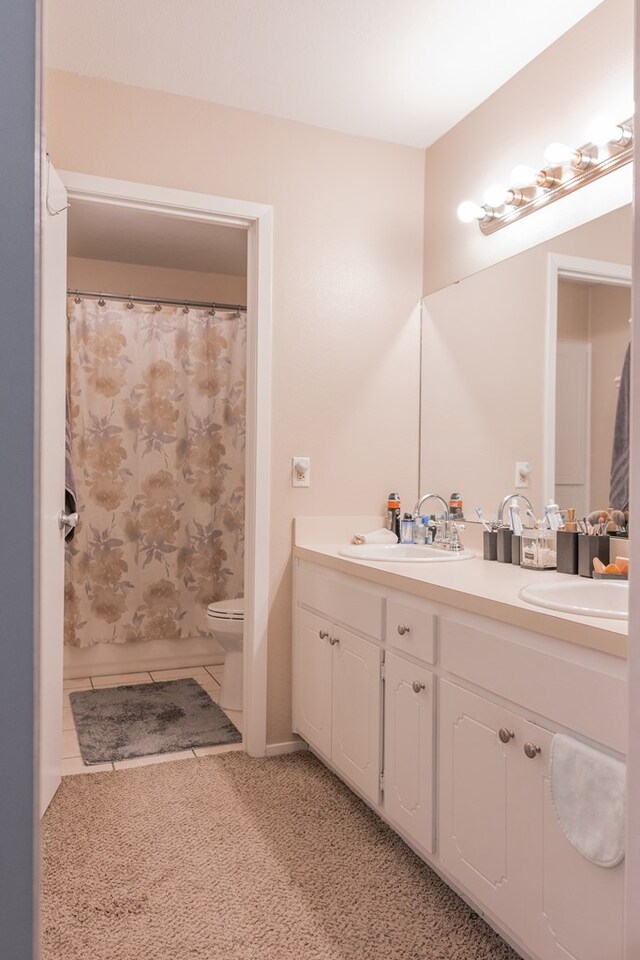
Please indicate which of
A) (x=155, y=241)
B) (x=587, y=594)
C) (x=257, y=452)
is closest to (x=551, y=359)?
(x=587, y=594)

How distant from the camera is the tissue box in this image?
217cm

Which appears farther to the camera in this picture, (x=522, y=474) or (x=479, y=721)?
(x=522, y=474)

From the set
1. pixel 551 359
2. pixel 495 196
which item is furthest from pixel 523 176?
pixel 551 359

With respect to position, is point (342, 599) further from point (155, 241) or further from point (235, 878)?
point (155, 241)

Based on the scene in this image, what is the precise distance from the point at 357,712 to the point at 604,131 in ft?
6.18

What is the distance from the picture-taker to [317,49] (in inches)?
92.1

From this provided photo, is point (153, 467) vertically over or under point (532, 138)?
under

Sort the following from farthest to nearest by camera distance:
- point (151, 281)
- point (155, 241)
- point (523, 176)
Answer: point (151, 281) < point (155, 241) < point (523, 176)

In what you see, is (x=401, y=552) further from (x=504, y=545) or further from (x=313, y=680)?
(x=313, y=680)

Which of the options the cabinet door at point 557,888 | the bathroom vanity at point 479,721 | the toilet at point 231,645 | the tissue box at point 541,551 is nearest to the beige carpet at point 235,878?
the bathroom vanity at point 479,721

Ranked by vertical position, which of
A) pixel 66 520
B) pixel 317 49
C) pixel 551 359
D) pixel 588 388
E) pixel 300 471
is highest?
pixel 317 49

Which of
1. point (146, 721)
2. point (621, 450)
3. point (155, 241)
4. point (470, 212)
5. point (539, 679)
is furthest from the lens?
point (155, 241)

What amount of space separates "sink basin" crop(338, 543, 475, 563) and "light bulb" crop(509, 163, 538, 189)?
124cm

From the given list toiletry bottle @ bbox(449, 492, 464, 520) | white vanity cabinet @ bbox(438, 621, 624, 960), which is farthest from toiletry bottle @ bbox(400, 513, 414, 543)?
white vanity cabinet @ bbox(438, 621, 624, 960)
